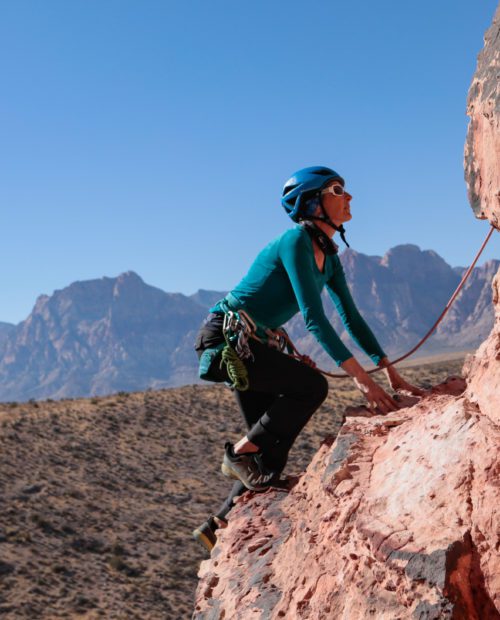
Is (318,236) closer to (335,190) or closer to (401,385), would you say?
(335,190)

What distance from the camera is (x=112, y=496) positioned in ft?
94.9

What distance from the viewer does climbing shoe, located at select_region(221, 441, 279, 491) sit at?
562 cm

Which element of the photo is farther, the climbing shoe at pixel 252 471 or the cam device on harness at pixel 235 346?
the climbing shoe at pixel 252 471

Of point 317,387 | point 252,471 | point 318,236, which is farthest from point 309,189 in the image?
point 252,471

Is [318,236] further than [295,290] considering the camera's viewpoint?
Yes

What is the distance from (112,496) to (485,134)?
27141 mm

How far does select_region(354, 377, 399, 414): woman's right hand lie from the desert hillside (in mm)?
12509

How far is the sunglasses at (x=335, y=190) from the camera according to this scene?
207 inches

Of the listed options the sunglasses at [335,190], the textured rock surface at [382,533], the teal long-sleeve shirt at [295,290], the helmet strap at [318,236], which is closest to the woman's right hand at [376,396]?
the textured rock surface at [382,533]

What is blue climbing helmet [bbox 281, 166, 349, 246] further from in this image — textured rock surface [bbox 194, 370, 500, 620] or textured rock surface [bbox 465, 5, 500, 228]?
textured rock surface [bbox 194, 370, 500, 620]

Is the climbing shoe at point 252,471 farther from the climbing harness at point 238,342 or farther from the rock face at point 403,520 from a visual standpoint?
the climbing harness at point 238,342

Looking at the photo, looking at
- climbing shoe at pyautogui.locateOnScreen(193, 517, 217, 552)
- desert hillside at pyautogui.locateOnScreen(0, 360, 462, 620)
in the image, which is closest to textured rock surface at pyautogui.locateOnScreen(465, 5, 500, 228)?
climbing shoe at pyautogui.locateOnScreen(193, 517, 217, 552)

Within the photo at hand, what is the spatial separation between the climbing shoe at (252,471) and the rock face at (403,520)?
1.15 feet

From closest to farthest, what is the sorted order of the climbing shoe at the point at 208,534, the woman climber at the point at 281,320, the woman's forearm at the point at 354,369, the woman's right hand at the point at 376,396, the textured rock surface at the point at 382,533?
the textured rock surface at the point at 382,533 < the woman's forearm at the point at 354,369 < the woman's right hand at the point at 376,396 < the woman climber at the point at 281,320 < the climbing shoe at the point at 208,534
